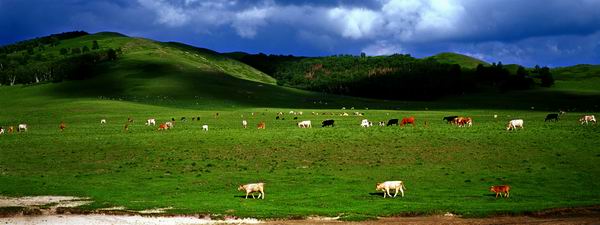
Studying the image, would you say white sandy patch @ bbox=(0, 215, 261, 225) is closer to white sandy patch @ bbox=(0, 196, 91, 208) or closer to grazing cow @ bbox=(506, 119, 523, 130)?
white sandy patch @ bbox=(0, 196, 91, 208)

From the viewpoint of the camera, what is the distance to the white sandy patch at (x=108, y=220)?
27.7m

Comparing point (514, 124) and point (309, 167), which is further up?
point (514, 124)

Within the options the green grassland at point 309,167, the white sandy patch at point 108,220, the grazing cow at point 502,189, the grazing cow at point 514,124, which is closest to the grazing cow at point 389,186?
the green grassland at point 309,167

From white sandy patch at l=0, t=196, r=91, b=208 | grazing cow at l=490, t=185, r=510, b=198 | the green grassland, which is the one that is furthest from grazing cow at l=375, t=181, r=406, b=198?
white sandy patch at l=0, t=196, r=91, b=208

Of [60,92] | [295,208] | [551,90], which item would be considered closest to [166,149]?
[295,208]

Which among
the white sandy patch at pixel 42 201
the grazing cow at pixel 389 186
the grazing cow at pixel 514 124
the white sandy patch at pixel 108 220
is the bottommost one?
the white sandy patch at pixel 108 220

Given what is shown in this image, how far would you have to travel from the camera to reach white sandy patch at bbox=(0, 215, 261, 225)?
27688 mm

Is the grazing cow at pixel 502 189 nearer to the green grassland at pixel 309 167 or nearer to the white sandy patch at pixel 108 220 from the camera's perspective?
the green grassland at pixel 309 167

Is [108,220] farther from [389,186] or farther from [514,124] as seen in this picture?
[514,124]

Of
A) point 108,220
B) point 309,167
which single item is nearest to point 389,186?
point 309,167

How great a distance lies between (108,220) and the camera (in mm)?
28422

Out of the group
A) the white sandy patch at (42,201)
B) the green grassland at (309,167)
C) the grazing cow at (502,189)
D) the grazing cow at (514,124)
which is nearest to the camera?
the green grassland at (309,167)

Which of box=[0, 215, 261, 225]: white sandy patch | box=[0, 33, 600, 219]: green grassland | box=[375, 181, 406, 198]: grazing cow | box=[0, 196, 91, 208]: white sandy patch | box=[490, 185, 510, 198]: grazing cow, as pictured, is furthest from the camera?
box=[375, 181, 406, 198]: grazing cow

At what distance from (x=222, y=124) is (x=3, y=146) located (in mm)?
28660
